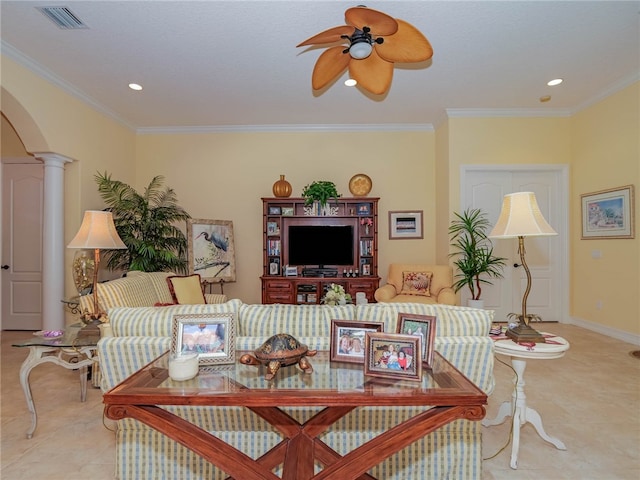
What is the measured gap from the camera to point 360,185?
17.8ft

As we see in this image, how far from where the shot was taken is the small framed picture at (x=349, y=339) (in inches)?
57.4

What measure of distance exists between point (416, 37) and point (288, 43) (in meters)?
1.52

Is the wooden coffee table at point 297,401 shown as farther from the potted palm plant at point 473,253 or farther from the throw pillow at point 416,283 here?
the potted palm plant at point 473,253

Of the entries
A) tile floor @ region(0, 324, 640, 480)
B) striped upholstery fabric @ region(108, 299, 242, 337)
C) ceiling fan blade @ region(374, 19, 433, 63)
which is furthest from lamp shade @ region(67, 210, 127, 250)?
ceiling fan blade @ region(374, 19, 433, 63)

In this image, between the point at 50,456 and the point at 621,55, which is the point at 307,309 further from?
the point at 621,55

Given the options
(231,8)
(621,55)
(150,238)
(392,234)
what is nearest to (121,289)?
(150,238)

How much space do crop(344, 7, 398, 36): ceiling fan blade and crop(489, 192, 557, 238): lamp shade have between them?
1.26 metres

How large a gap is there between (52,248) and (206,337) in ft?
12.2

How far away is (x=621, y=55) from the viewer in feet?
11.6

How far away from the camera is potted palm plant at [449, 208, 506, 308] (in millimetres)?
4652

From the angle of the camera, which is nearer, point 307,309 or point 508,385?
point 307,309

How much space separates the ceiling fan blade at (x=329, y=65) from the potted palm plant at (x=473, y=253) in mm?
3055

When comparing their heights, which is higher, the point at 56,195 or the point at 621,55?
the point at 621,55

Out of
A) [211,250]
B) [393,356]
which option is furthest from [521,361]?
[211,250]
